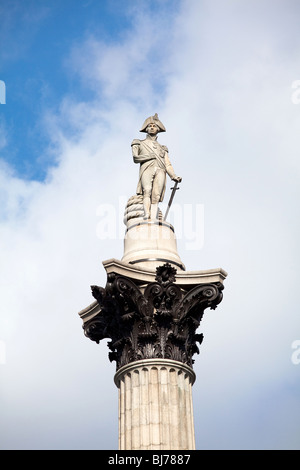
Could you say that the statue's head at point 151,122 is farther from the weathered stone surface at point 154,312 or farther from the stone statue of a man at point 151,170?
the weathered stone surface at point 154,312

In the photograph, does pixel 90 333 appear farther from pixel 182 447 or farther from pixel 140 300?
pixel 182 447

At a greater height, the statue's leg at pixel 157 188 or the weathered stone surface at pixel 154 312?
the statue's leg at pixel 157 188

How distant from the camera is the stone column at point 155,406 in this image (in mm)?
26438

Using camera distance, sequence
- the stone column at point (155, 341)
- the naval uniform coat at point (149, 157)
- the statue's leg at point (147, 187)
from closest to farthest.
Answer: the stone column at point (155, 341) < the statue's leg at point (147, 187) < the naval uniform coat at point (149, 157)

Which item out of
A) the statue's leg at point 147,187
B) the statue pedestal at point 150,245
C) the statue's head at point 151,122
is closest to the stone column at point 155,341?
the statue pedestal at point 150,245

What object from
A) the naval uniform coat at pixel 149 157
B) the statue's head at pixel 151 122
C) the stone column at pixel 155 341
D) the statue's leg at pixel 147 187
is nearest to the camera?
the stone column at pixel 155 341

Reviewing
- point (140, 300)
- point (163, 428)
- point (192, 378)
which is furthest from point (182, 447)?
point (140, 300)

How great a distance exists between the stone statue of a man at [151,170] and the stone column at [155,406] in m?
6.25

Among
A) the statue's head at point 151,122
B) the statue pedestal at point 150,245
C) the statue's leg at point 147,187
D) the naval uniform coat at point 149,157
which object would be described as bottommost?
the statue pedestal at point 150,245

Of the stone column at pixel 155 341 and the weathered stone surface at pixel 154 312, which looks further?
the weathered stone surface at pixel 154 312

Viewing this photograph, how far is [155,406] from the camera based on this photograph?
2691 centimetres

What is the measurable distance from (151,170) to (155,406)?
31.3 feet

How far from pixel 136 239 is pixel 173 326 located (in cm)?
404

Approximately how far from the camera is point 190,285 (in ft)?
94.6
